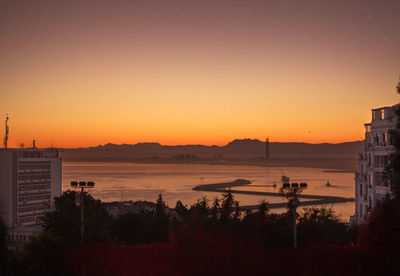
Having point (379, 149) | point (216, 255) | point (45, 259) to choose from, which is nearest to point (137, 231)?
point (45, 259)

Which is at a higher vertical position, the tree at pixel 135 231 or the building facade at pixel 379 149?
the building facade at pixel 379 149

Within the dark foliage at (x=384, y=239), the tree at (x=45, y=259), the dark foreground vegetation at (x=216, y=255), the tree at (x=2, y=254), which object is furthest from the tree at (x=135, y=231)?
the dark foliage at (x=384, y=239)

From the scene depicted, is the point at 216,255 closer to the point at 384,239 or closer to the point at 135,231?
the point at 384,239

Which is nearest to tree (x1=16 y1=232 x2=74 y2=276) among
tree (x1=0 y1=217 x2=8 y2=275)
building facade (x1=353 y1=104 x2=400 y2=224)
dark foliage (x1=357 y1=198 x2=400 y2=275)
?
tree (x1=0 y1=217 x2=8 y2=275)

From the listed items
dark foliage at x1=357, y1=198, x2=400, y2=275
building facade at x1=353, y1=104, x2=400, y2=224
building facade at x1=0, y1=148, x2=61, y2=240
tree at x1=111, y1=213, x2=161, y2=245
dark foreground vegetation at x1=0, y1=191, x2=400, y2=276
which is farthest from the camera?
building facade at x1=0, y1=148, x2=61, y2=240

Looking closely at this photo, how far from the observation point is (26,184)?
227 feet

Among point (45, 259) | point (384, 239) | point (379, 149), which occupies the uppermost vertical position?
point (379, 149)

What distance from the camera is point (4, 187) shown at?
67188mm

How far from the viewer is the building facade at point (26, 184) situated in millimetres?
66938

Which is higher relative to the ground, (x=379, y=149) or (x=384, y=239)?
(x=379, y=149)

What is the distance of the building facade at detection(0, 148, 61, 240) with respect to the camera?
66.9 m

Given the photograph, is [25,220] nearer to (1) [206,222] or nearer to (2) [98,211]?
(2) [98,211]

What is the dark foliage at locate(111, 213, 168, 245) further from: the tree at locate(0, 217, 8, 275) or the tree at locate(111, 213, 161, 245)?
the tree at locate(0, 217, 8, 275)

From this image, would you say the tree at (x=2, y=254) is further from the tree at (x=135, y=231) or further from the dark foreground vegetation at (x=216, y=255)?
the tree at (x=135, y=231)
